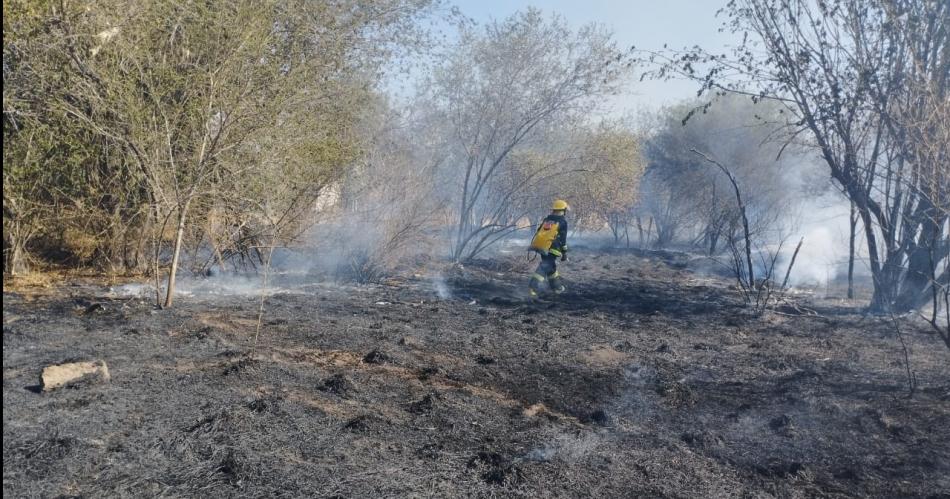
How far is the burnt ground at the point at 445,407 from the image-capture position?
3.43 meters

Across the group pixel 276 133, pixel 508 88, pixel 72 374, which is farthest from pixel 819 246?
pixel 72 374

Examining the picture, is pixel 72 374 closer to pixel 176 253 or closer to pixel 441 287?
pixel 176 253

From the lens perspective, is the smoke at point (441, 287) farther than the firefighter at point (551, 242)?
No

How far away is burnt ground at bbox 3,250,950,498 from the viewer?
343 cm

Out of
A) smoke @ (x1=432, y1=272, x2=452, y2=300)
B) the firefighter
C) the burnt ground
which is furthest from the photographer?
the firefighter

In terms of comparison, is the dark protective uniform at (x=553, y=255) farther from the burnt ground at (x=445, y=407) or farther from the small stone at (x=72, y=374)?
the small stone at (x=72, y=374)

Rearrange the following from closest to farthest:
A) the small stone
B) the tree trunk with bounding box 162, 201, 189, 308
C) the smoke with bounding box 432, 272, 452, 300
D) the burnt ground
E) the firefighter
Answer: the burnt ground
the small stone
the tree trunk with bounding box 162, 201, 189, 308
the smoke with bounding box 432, 272, 452, 300
the firefighter

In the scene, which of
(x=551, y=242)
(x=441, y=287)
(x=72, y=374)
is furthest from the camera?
(x=441, y=287)

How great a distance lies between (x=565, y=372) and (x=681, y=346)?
2.16 meters

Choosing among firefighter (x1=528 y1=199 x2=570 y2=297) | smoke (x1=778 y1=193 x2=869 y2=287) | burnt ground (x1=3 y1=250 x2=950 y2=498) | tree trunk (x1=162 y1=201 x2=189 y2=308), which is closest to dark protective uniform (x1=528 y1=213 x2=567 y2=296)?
firefighter (x1=528 y1=199 x2=570 y2=297)

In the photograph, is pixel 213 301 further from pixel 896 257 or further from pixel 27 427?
pixel 896 257

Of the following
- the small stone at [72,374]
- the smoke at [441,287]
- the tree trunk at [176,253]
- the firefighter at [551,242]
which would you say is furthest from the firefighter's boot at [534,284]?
the small stone at [72,374]

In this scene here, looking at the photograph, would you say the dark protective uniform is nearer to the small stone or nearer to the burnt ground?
the burnt ground

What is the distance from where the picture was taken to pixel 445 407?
4605 millimetres
